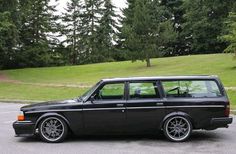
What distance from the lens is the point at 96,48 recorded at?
2537 inches

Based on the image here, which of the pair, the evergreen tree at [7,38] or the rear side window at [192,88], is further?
the evergreen tree at [7,38]

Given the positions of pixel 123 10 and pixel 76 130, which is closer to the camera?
pixel 76 130

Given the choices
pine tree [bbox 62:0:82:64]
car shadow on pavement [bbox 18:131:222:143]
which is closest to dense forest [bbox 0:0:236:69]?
pine tree [bbox 62:0:82:64]

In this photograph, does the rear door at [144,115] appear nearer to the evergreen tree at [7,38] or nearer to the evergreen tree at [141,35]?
the evergreen tree at [7,38]

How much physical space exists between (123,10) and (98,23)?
520 cm

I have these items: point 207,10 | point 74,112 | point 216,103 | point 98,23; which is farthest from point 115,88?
point 98,23

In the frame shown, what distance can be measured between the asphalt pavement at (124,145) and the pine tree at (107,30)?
5449cm

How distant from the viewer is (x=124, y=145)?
891cm

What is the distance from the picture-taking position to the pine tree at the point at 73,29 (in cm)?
6738

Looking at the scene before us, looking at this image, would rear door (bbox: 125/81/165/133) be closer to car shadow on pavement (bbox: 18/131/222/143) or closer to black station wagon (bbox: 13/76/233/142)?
black station wagon (bbox: 13/76/233/142)

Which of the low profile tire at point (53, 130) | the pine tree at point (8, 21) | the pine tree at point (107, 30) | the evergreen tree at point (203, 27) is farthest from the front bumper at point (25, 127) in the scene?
the pine tree at point (107, 30)

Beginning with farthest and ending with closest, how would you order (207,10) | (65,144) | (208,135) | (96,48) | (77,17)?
(77,17), (96,48), (207,10), (208,135), (65,144)

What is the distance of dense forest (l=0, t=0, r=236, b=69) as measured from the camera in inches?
1572

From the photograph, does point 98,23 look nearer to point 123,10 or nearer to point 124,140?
point 123,10
